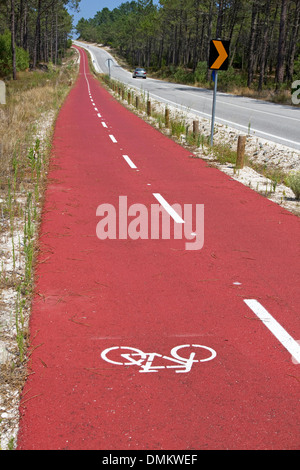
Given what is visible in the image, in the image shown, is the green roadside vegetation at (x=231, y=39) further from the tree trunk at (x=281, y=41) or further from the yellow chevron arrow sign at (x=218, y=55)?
the yellow chevron arrow sign at (x=218, y=55)

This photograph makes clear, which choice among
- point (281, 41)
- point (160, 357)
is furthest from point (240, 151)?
point (281, 41)

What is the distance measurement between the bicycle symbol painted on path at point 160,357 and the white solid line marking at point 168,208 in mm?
3726

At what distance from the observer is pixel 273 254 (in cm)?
625

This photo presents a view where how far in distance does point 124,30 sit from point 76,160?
399ft

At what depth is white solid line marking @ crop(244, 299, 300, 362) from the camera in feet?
13.0

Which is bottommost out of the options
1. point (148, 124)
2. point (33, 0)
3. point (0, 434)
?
point (0, 434)

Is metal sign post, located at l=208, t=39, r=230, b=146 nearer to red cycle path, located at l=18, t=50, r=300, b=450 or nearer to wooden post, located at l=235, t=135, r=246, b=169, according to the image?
wooden post, located at l=235, t=135, r=246, b=169

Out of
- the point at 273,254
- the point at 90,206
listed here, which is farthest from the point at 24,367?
the point at 90,206

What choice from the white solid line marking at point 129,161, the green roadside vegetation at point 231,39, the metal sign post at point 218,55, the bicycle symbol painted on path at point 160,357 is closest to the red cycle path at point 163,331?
the bicycle symbol painted on path at point 160,357

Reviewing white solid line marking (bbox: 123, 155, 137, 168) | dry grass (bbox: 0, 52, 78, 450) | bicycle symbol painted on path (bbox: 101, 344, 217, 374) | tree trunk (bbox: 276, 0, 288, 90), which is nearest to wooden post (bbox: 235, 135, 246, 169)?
white solid line marking (bbox: 123, 155, 137, 168)

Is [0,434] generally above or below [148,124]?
→ below

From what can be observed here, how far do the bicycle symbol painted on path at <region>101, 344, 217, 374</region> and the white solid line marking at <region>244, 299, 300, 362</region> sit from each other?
684 millimetres
